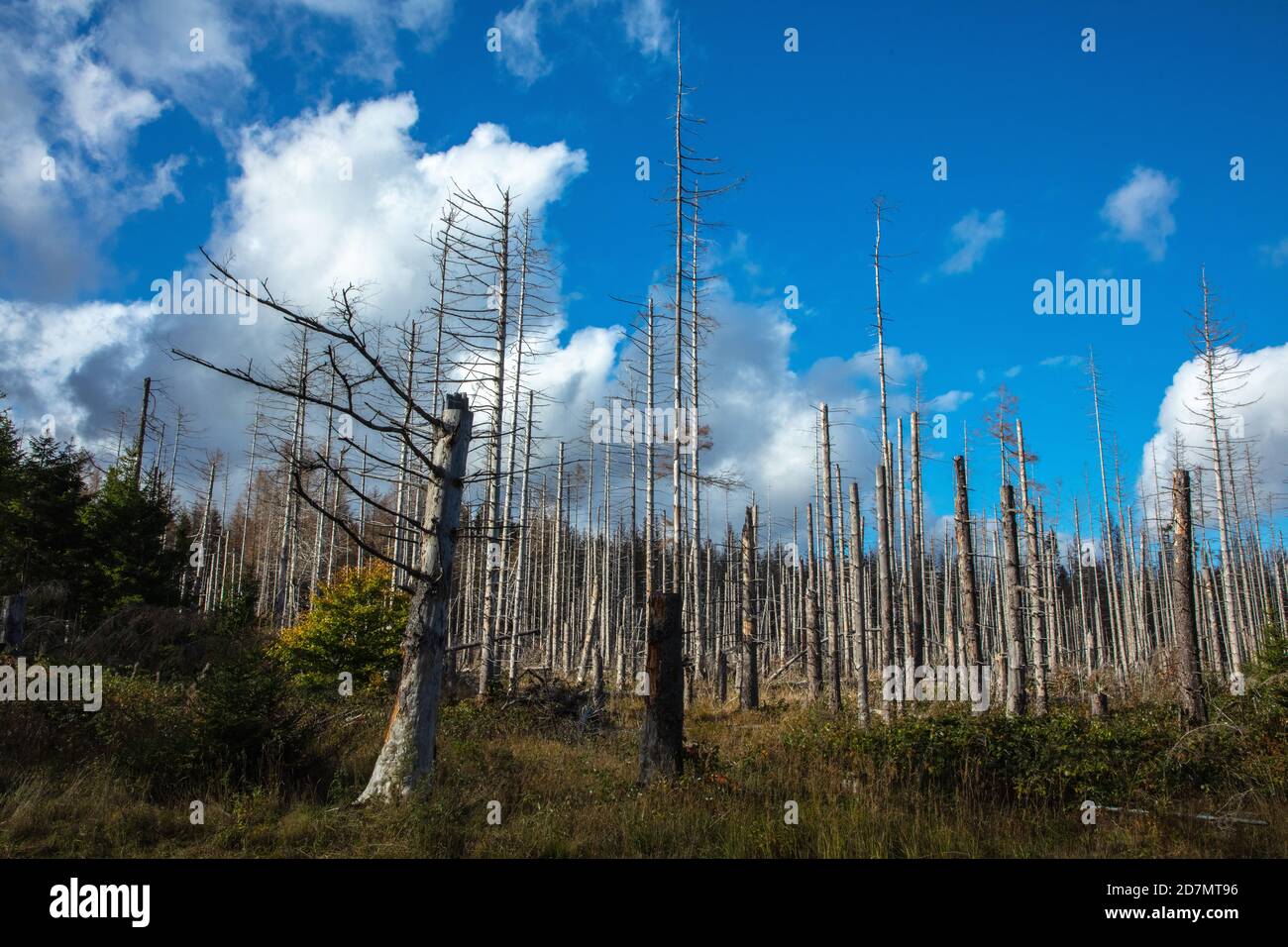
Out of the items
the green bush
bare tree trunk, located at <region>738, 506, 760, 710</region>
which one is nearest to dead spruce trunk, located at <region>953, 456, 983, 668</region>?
bare tree trunk, located at <region>738, 506, 760, 710</region>

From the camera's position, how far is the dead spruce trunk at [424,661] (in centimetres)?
648

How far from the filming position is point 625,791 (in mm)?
7344

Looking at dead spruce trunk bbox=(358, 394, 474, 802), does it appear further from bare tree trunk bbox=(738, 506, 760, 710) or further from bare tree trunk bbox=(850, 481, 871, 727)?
bare tree trunk bbox=(738, 506, 760, 710)

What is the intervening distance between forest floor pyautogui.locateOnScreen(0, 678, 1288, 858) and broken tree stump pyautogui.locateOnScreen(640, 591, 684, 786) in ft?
0.89

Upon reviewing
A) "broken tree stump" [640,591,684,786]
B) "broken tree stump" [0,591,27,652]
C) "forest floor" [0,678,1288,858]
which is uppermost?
"broken tree stump" [0,591,27,652]

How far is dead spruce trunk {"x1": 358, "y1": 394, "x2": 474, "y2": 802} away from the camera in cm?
648

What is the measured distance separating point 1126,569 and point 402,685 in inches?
1398

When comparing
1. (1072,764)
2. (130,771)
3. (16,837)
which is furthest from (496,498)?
(1072,764)

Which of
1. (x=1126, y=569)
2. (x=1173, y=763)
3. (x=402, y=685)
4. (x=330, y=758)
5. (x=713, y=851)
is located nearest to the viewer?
(x=713, y=851)

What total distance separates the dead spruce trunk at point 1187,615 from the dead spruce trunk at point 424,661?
12.3 metres

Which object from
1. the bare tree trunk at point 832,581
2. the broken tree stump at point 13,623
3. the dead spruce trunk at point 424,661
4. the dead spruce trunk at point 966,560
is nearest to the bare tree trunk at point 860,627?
the bare tree trunk at point 832,581

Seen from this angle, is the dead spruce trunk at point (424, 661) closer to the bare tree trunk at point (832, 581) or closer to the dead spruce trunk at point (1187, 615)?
the bare tree trunk at point (832, 581)
